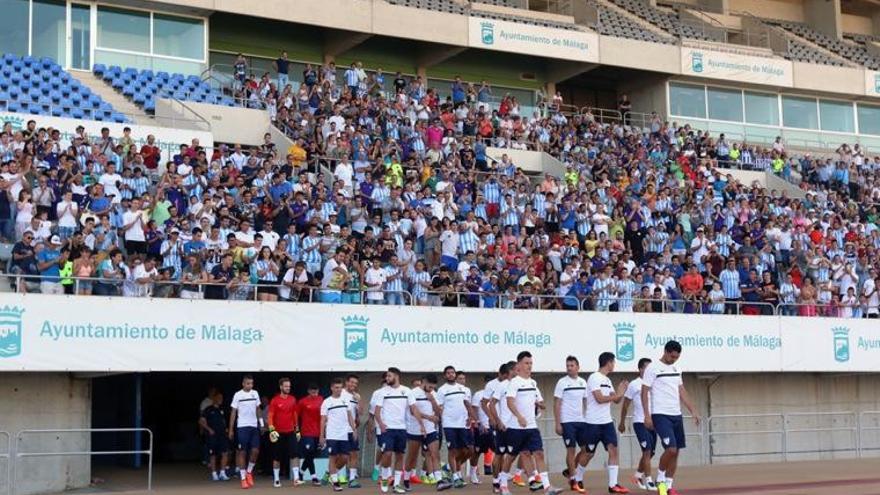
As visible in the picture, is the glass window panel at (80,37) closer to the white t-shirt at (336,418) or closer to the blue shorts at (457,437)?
the white t-shirt at (336,418)

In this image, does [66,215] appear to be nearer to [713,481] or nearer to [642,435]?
[642,435]

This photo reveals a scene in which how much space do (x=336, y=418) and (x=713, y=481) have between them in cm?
627

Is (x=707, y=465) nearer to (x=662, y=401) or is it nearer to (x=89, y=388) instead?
(x=662, y=401)

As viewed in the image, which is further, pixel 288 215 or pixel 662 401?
pixel 288 215

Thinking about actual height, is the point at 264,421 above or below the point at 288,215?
below

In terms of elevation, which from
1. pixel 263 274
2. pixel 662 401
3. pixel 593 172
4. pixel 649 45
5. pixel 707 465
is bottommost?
pixel 707 465

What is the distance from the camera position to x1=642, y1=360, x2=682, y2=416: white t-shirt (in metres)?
17.6

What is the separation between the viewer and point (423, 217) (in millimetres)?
27641

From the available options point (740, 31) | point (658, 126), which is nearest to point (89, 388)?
point (658, 126)

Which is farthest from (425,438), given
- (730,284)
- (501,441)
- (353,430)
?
(730,284)

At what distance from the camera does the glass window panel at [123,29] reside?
34.2 meters

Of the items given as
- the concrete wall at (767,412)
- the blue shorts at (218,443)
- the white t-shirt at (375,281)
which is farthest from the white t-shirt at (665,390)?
the concrete wall at (767,412)

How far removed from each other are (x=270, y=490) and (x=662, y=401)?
6.96m

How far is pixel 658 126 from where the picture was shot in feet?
132
